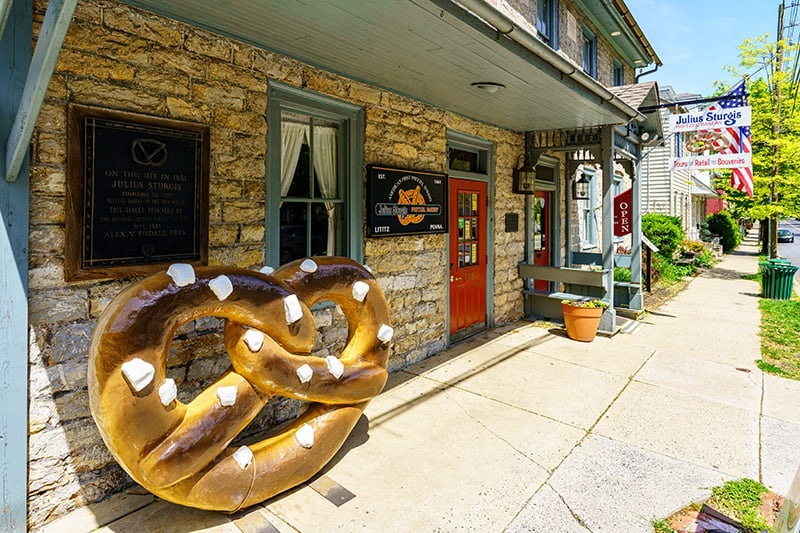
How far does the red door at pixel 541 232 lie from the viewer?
756cm

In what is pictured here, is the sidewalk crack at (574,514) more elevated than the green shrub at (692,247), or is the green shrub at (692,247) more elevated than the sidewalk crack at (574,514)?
the green shrub at (692,247)

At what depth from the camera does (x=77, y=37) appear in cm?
238

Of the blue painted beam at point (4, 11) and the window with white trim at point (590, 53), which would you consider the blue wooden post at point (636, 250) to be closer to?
the window with white trim at point (590, 53)

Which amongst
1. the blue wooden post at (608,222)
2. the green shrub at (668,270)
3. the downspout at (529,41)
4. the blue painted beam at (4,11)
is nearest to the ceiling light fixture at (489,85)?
the downspout at (529,41)

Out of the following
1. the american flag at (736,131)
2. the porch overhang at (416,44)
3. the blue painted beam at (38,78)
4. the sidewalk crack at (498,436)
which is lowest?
the sidewalk crack at (498,436)

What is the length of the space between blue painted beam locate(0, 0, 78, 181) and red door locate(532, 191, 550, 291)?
677 centimetres

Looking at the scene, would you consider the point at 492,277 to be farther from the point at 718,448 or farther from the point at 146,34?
the point at 146,34

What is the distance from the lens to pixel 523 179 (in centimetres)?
655

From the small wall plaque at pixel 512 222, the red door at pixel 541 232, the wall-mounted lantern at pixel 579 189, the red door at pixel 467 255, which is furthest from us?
the wall-mounted lantern at pixel 579 189

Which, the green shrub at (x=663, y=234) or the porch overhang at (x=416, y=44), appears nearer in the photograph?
the porch overhang at (x=416, y=44)

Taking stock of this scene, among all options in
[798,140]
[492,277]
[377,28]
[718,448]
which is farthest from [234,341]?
[798,140]

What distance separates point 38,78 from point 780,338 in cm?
837

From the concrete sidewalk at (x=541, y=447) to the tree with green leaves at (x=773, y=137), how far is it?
319 inches

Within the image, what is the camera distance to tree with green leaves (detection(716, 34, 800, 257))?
10773 millimetres
